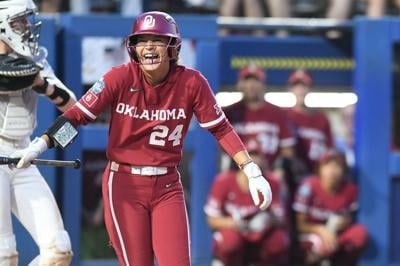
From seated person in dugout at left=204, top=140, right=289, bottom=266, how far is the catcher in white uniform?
2.48 m

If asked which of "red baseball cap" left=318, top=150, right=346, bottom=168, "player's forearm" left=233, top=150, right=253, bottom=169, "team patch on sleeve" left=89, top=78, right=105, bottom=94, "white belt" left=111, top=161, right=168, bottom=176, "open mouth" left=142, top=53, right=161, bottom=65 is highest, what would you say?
"open mouth" left=142, top=53, right=161, bottom=65

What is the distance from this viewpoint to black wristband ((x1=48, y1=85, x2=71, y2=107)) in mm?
6625

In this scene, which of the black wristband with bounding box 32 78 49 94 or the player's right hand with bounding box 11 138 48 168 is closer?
the player's right hand with bounding box 11 138 48 168

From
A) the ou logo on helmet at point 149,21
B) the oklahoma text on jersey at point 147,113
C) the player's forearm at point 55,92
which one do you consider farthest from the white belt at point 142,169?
the player's forearm at point 55,92

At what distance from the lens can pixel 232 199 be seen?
8852mm

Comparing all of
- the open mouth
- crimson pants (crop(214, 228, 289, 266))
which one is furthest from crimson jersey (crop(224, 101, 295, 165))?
the open mouth

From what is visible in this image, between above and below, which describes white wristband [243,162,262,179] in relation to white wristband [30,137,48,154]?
below

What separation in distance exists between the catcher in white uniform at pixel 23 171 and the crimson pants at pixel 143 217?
0.44 m

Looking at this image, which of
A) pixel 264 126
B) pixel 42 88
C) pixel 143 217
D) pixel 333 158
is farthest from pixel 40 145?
pixel 333 158

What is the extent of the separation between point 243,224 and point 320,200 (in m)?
0.73

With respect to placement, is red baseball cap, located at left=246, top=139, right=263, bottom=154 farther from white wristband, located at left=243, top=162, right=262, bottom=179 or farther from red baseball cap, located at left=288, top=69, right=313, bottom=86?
white wristband, located at left=243, top=162, right=262, bottom=179

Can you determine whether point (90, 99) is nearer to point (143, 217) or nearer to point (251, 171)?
point (143, 217)

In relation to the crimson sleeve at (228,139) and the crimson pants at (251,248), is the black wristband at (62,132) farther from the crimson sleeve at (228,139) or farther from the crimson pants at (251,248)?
the crimson pants at (251,248)

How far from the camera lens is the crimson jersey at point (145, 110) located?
5906 millimetres
